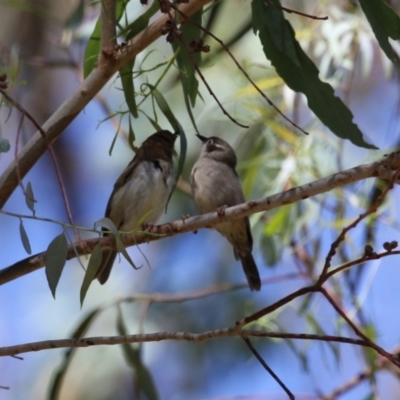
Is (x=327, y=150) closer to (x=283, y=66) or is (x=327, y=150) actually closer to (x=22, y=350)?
(x=283, y=66)

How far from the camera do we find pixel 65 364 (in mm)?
2928

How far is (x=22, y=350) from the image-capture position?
1649 millimetres

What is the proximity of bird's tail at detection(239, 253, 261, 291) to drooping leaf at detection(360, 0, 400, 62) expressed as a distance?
68.6 inches

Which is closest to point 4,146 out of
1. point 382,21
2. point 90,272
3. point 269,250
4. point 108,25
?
point 90,272

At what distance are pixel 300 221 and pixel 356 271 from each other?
354 millimetres

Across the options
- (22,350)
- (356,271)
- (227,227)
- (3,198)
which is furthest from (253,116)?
(22,350)

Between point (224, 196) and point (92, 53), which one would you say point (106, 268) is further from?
point (92, 53)

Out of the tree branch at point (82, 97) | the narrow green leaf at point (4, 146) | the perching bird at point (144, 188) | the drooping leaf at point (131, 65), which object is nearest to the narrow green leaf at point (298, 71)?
the tree branch at point (82, 97)

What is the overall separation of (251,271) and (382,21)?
1799 mm

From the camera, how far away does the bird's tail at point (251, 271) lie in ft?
11.7

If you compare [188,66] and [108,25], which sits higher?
[188,66]

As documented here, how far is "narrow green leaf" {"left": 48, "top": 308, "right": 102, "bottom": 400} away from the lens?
2.81 m

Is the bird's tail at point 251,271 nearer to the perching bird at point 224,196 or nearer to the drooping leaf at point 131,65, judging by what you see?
the perching bird at point 224,196

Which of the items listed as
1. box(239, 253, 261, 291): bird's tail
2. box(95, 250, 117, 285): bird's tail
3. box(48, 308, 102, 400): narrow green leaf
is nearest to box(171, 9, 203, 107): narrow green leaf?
box(48, 308, 102, 400): narrow green leaf
